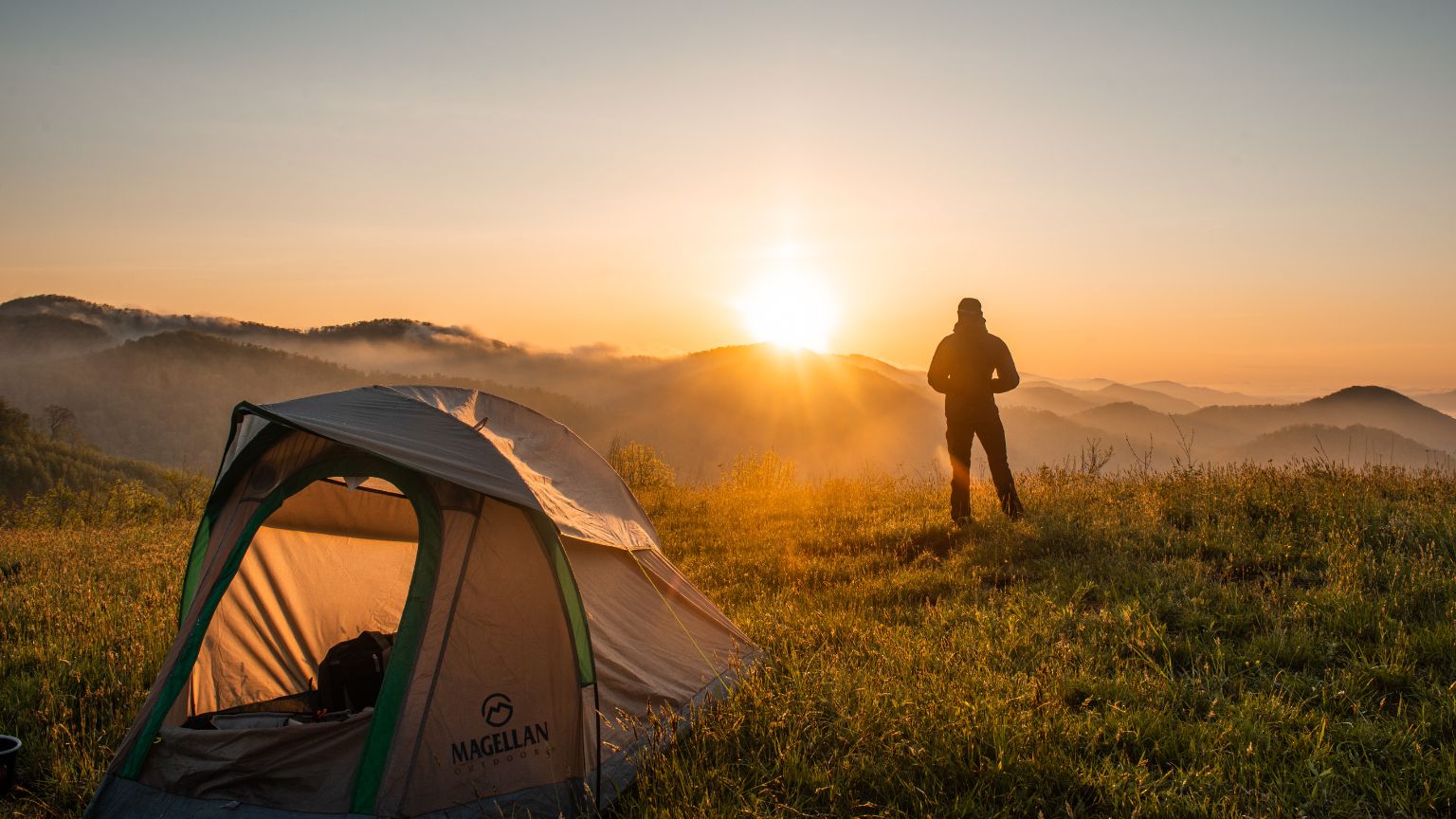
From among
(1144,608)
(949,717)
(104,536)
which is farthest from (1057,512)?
(104,536)

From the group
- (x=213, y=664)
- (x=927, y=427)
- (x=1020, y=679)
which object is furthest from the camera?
(x=927, y=427)

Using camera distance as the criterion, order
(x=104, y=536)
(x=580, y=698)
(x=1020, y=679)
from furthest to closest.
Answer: (x=104, y=536)
(x=1020, y=679)
(x=580, y=698)

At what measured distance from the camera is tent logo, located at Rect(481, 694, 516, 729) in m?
4.53

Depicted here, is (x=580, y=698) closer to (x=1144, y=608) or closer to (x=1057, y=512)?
(x=1144, y=608)

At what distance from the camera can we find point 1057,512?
9805mm

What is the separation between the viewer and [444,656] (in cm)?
452

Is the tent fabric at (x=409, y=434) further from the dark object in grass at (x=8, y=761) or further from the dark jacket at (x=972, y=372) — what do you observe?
the dark jacket at (x=972, y=372)

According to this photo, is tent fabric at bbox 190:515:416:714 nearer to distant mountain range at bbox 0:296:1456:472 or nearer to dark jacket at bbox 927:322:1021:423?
dark jacket at bbox 927:322:1021:423

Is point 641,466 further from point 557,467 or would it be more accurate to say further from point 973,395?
point 557,467

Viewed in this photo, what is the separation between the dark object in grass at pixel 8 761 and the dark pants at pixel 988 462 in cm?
896

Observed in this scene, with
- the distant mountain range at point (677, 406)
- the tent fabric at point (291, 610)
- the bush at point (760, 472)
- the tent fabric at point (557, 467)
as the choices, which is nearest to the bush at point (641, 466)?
the bush at point (760, 472)

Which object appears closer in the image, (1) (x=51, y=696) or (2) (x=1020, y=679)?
(2) (x=1020, y=679)

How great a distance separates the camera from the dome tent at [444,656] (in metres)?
4.43

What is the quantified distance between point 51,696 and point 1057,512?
9.79 m
